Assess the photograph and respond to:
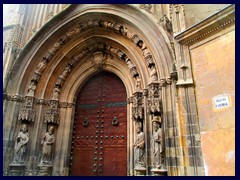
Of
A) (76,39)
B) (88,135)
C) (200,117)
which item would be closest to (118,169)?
(88,135)

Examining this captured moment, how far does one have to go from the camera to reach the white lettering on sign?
9.65 ft

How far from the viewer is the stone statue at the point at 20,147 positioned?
4.37 m

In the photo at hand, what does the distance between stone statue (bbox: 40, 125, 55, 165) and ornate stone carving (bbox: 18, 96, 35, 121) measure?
55 centimetres

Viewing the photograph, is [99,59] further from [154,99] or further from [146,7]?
[154,99]

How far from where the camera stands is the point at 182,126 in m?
3.36

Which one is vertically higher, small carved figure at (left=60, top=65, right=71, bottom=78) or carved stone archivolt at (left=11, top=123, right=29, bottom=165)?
small carved figure at (left=60, top=65, right=71, bottom=78)

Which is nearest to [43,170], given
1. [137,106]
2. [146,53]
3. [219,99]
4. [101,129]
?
[101,129]

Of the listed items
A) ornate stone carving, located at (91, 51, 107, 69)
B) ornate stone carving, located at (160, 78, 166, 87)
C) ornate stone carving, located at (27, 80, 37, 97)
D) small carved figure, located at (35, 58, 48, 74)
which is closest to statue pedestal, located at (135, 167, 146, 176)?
ornate stone carving, located at (160, 78, 166, 87)

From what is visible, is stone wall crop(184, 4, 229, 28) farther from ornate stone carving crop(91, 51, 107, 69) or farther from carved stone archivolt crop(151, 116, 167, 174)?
ornate stone carving crop(91, 51, 107, 69)

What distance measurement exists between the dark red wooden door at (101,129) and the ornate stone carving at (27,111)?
117 centimetres

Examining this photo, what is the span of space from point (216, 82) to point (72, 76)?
392 cm

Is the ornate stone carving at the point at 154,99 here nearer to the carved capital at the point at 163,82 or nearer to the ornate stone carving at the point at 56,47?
the carved capital at the point at 163,82

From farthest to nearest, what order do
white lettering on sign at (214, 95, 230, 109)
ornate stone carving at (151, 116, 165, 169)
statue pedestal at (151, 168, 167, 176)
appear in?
ornate stone carving at (151, 116, 165, 169) < statue pedestal at (151, 168, 167, 176) < white lettering on sign at (214, 95, 230, 109)

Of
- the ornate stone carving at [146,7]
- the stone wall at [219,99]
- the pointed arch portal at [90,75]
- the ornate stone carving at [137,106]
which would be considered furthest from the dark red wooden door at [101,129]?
the stone wall at [219,99]
